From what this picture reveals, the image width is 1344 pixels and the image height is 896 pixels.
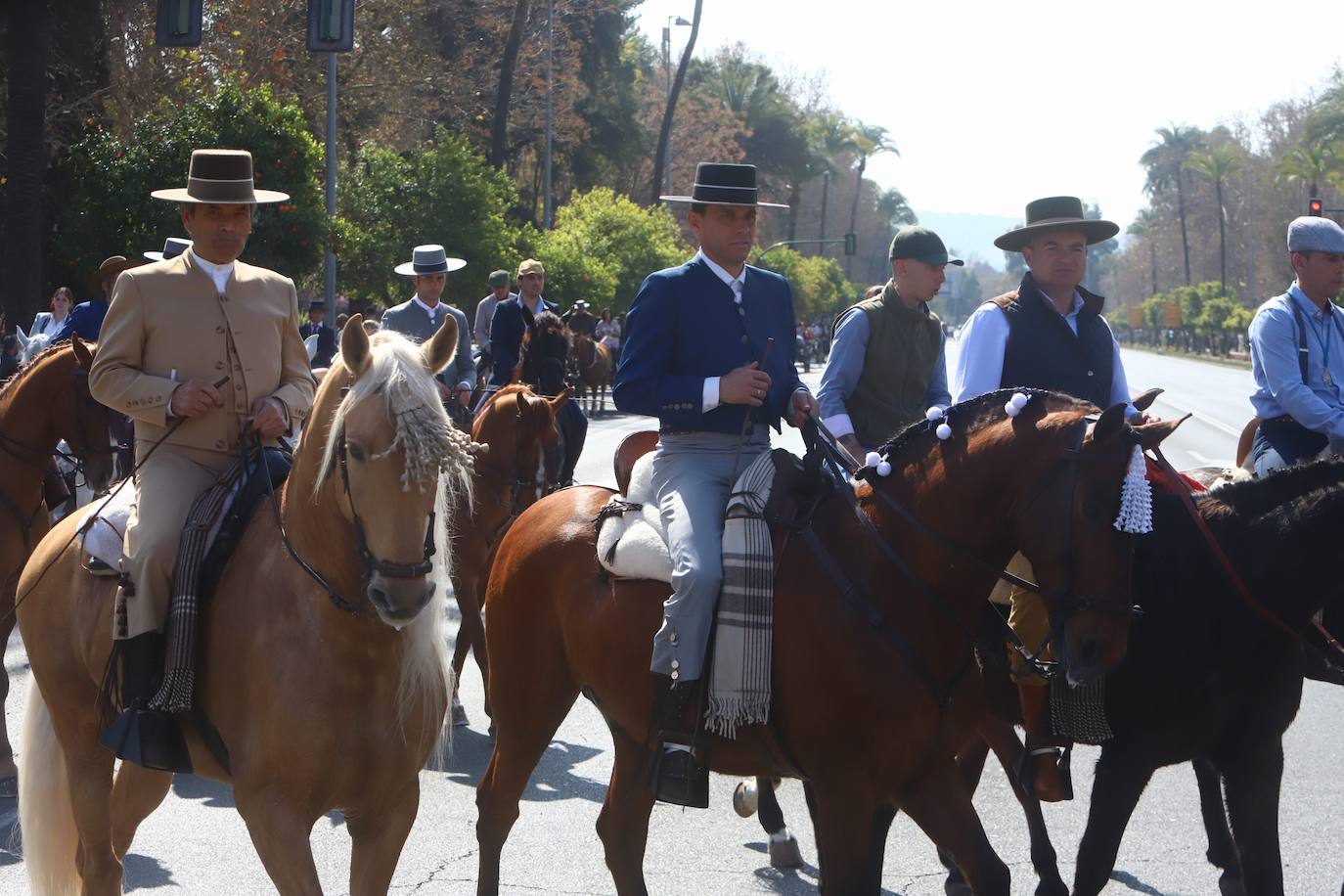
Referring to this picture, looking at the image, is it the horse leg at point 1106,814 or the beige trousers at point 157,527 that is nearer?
the beige trousers at point 157,527

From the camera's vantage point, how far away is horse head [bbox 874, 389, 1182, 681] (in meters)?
4.45

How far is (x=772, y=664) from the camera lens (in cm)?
485

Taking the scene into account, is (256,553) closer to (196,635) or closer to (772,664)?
(196,635)

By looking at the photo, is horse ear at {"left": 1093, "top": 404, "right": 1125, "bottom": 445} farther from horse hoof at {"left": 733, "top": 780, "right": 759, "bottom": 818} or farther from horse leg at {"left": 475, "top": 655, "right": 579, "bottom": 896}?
horse hoof at {"left": 733, "top": 780, "right": 759, "bottom": 818}

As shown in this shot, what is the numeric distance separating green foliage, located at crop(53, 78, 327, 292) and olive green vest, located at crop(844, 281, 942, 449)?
1428cm

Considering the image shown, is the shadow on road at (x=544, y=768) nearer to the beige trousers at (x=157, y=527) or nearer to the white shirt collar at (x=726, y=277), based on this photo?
the beige trousers at (x=157, y=527)

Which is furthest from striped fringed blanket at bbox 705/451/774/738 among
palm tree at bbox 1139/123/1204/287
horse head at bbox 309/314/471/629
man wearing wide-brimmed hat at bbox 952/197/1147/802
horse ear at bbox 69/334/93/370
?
palm tree at bbox 1139/123/1204/287

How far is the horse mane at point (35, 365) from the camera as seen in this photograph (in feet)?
25.2

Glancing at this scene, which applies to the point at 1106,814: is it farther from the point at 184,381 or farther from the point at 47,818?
the point at 47,818

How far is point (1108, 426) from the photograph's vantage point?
175 inches

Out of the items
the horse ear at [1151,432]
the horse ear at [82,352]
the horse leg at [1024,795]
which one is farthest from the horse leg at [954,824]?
the horse ear at [82,352]

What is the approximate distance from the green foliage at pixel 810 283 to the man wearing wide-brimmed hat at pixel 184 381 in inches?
2349

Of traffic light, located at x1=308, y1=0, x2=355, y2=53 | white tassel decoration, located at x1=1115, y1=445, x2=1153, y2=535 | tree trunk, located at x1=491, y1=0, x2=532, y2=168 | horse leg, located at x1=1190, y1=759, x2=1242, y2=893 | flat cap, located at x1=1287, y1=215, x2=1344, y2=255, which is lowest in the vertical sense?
horse leg, located at x1=1190, y1=759, x2=1242, y2=893

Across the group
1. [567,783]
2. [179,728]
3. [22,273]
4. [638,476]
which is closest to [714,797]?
[567,783]
